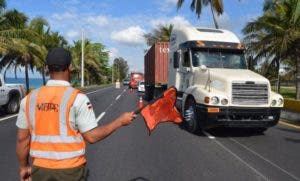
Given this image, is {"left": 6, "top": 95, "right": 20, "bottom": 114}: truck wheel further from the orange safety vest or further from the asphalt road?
the orange safety vest

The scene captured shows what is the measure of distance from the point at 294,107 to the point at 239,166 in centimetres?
1094

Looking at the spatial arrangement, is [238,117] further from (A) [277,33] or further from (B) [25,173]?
(A) [277,33]

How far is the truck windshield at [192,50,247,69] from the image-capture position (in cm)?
1377

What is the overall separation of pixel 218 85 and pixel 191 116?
3.99ft

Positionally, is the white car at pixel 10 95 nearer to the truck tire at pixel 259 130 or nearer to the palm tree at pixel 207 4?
the truck tire at pixel 259 130

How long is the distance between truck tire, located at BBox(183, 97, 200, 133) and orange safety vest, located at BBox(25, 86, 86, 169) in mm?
9361

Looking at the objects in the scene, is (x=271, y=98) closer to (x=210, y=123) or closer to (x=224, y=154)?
(x=210, y=123)

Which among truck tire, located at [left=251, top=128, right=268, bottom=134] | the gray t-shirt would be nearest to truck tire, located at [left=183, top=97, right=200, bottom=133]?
truck tire, located at [left=251, top=128, right=268, bottom=134]

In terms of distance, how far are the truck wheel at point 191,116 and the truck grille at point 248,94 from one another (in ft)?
4.18

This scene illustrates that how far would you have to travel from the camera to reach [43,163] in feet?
10.7

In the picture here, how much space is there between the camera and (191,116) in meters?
12.8

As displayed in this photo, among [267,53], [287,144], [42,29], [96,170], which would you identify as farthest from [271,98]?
[42,29]

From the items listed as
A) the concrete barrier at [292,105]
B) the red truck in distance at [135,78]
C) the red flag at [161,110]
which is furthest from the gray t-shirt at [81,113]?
the red truck in distance at [135,78]

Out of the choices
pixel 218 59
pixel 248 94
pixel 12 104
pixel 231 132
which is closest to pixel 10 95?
pixel 12 104
